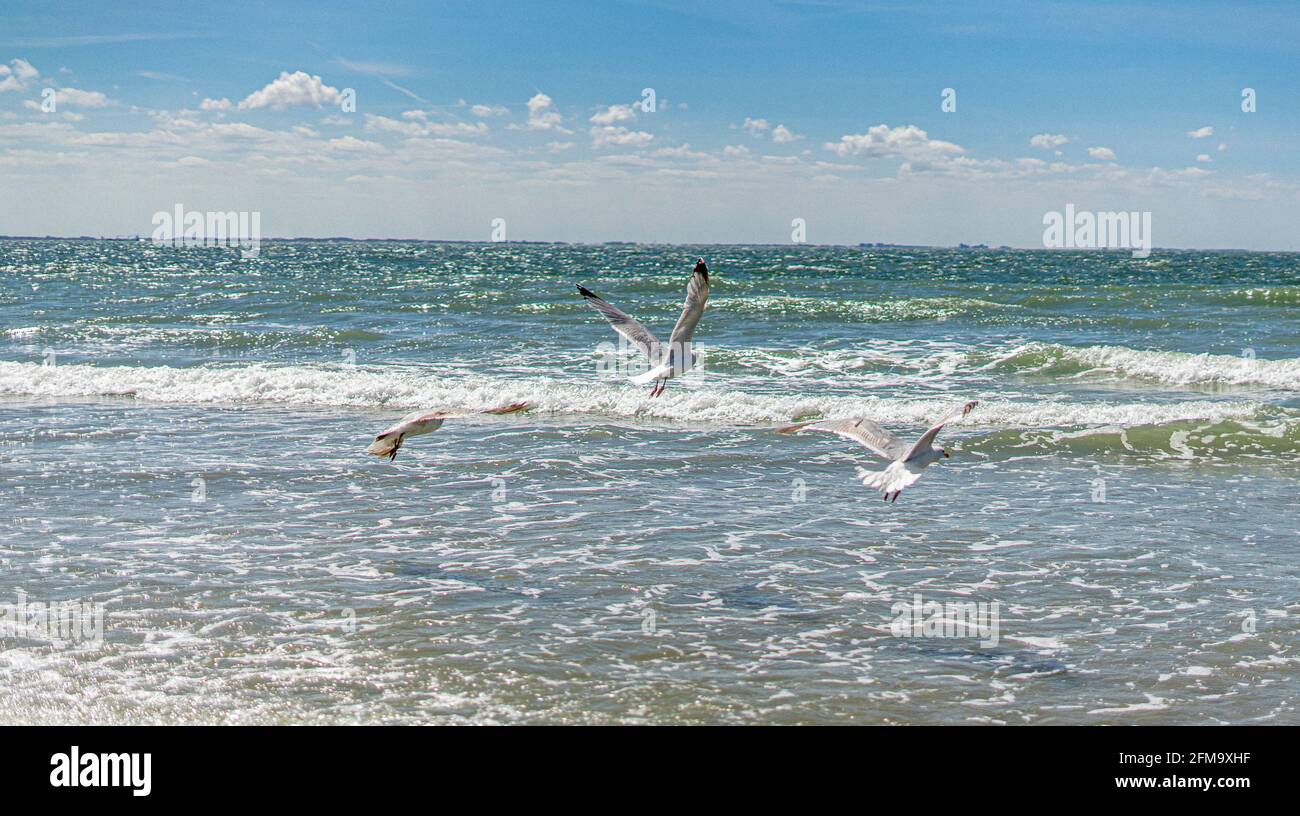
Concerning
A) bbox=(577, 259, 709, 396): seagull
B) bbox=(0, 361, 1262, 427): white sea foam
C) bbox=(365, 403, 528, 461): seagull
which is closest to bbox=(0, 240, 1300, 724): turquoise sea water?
bbox=(0, 361, 1262, 427): white sea foam

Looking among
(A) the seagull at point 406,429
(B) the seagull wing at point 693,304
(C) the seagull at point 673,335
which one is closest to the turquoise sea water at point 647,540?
(A) the seagull at point 406,429

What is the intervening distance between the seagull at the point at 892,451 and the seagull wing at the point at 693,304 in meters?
1.55

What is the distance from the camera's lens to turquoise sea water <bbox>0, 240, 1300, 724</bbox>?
666cm

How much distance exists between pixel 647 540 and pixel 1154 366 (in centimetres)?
1396

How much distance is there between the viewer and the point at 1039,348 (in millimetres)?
22594

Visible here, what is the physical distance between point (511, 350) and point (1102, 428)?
40.7 feet

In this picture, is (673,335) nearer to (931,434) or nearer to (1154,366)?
(931,434)

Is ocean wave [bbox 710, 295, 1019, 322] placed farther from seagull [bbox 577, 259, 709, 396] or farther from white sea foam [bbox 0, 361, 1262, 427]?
seagull [bbox 577, 259, 709, 396]

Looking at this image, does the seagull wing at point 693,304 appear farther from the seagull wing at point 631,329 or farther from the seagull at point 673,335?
the seagull wing at point 631,329

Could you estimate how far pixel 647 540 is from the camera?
9727mm

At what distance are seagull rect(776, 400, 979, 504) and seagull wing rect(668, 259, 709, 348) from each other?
1.55 m

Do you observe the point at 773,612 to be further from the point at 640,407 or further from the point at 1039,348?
the point at 1039,348
